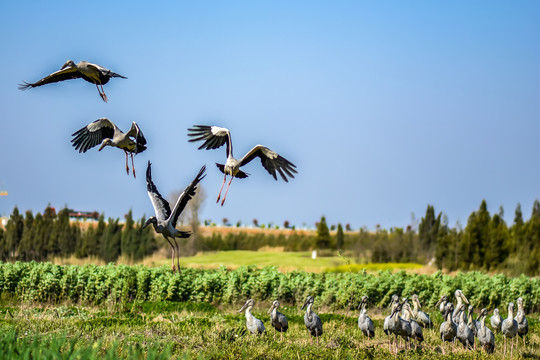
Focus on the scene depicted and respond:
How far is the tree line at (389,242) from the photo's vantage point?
2727cm

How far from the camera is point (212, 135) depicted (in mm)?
10617

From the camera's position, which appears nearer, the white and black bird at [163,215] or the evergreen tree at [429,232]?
the white and black bird at [163,215]

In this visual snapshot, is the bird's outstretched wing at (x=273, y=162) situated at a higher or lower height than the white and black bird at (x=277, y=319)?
higher

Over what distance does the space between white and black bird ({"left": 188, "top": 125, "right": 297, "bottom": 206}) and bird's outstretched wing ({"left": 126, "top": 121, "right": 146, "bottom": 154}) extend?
0.85 metres

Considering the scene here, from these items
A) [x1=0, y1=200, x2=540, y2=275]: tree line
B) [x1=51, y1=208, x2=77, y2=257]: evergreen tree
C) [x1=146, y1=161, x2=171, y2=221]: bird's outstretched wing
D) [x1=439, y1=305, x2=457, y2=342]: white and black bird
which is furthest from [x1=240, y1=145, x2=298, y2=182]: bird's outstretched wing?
[x1=51, y1=208, x2=77, y2=257]: evergreen tree

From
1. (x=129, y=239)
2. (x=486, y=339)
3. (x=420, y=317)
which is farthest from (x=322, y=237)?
(x=486, y=339)

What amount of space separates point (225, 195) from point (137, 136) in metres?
1.58

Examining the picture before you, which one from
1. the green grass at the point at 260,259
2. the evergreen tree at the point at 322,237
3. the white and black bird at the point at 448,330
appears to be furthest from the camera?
the evergreen tree at the point at 322,237

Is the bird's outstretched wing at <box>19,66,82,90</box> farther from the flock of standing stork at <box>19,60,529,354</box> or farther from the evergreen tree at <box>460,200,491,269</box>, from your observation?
the evergreen tree at <box>460,200,491,269</box>

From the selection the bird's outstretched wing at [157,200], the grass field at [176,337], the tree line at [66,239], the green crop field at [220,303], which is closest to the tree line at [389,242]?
the tree line at [66,239]

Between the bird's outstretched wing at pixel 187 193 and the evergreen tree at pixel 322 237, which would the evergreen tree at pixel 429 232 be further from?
the bird's outstretched wing at pixel 187 193

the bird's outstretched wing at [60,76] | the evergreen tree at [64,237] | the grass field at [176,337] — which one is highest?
the bird's outstretched wing at [60,76]

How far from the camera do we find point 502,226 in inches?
1150

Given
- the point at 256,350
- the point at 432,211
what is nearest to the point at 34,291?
the point at 256,350
